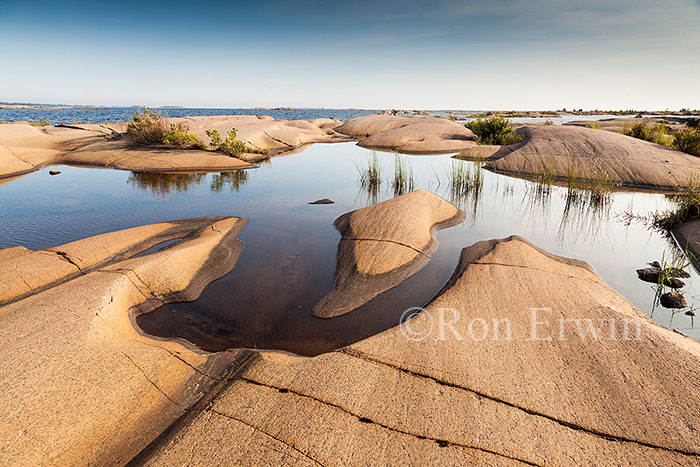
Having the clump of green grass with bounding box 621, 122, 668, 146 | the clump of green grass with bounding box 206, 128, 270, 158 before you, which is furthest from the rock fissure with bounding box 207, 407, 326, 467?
the clump of green grass with bounding box 621, 122, 668, 146

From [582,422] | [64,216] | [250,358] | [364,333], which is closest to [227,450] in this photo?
[250,358]

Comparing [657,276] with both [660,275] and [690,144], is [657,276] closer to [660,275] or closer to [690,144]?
[660,275]

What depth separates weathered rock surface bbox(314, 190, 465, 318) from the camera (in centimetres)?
386

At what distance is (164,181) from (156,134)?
13.8 ft

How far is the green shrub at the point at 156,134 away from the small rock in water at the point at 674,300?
1336 centimetres

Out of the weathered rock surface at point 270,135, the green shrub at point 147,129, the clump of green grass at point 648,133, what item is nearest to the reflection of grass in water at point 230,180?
the weathered rock surface at point 270,135

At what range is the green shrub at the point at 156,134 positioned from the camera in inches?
487

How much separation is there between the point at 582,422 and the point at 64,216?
846cm

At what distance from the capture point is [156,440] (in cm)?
192

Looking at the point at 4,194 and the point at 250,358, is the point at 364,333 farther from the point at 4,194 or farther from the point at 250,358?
the point at 4,194

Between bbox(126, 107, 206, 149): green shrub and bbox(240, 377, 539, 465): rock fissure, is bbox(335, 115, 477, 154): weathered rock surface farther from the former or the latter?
bbox(240, 377, 539, 465): rock fissure

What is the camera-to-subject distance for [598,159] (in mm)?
9656

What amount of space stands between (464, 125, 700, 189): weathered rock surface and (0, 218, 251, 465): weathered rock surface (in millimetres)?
9234

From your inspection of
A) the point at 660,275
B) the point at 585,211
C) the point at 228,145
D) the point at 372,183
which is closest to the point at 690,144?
the point at 585,211
